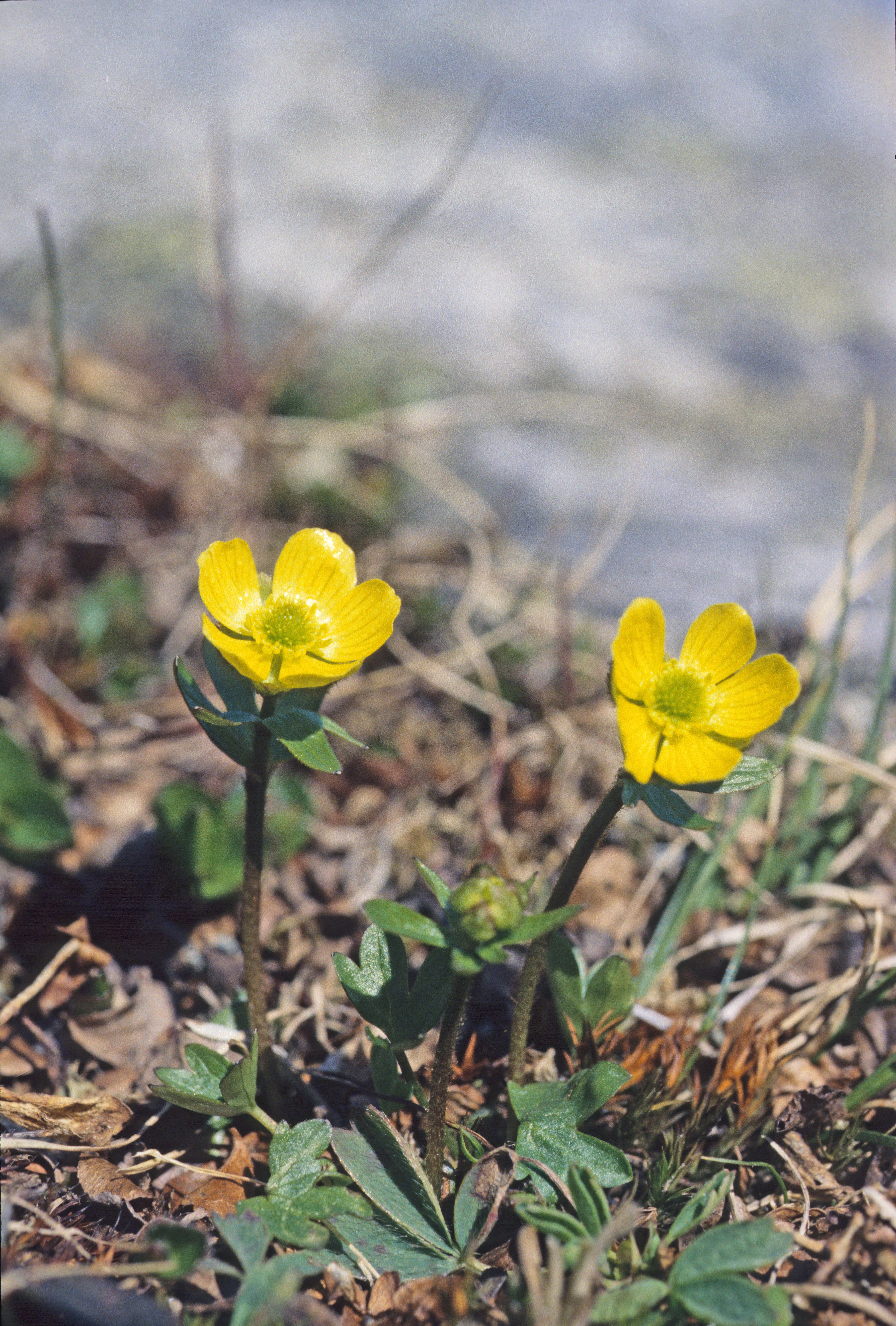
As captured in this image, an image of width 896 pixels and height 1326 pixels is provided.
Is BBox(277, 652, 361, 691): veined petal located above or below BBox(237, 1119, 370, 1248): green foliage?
above

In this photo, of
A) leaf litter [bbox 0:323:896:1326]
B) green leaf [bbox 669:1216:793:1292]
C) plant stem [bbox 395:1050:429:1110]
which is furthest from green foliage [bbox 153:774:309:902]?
green leaf [bbox 669:1216:793:1292]

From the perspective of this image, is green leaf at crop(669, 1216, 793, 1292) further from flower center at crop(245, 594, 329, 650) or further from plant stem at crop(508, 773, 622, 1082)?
flower center at crop(245, 594, 329, 650)

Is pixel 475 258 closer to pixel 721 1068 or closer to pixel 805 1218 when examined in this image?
pixel 721 1068

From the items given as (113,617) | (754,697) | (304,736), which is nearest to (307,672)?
(304,736)

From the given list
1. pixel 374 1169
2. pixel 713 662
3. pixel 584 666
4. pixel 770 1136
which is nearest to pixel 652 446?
pixel 584 666

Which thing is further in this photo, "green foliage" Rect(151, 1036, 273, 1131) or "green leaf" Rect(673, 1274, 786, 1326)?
"green foliage" Rect(151, 1036, 273, 1131)

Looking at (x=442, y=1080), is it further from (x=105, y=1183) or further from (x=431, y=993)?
(x=105, y=1183)

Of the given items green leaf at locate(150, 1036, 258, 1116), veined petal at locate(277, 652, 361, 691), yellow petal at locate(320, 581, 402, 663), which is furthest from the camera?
yellow petal at locate(320, 581, 402, 663)

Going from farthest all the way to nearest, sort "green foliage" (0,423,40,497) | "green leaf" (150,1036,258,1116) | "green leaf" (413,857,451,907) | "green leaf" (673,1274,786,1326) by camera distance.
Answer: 1. "green foliage" (0,423,40,497)
2. "green leaf" (150,1036,258,1116)
3. "green leaf" (413,857,451,907)
4. "green leaf" (673,1274,786,1326)
